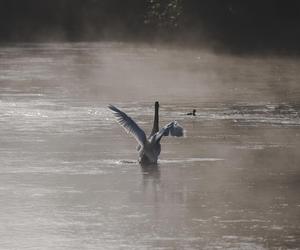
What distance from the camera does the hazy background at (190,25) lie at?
48.5 meters

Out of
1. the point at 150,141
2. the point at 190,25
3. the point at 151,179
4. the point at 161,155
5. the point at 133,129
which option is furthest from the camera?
the point at 190,25

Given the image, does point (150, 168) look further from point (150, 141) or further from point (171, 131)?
point (171, 131)

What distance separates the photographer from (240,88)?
27703mm

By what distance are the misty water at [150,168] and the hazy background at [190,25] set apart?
1803 cm

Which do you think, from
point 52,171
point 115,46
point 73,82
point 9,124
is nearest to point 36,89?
point 73,82

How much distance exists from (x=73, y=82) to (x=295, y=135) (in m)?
11.3

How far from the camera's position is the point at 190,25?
174 ft

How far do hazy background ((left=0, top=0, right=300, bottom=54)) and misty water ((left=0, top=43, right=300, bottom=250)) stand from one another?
710 inches

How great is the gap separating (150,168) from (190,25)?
37639 mm

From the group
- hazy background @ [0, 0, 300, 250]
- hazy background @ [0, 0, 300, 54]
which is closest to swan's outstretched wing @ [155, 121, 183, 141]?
hazy background @ [0, 0, 300, 250]

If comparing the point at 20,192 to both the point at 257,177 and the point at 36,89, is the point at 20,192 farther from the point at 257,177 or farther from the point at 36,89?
the point at 36,89

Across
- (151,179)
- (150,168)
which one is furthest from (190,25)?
(151,179)

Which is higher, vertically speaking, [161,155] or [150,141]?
[150,141]

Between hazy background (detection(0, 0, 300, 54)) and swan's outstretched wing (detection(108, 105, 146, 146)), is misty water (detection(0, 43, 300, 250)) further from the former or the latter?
hazy background (detection(0, 0, 300, 54))
